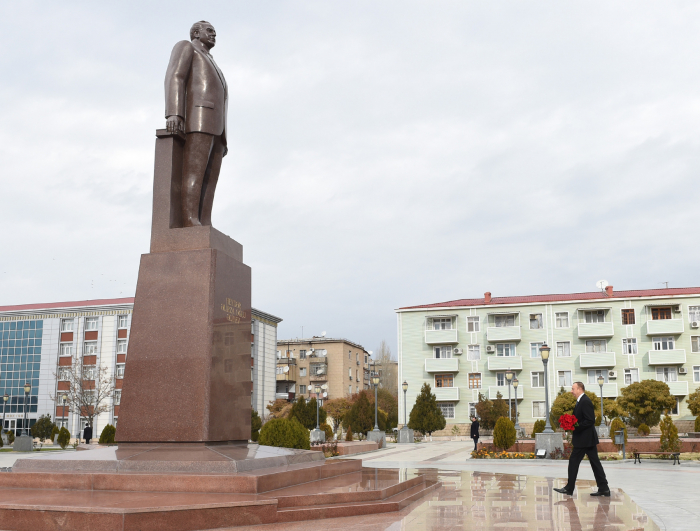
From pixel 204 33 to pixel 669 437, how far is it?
16852 millimetres

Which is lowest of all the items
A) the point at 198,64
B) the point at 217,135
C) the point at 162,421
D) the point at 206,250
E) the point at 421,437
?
the point at 421,437

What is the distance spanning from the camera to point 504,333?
47.5 m

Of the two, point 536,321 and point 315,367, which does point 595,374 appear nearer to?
point 536,321

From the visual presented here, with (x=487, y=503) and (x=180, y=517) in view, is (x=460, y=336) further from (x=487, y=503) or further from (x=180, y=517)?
(x=180, y=517)

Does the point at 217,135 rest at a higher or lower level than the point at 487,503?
higher

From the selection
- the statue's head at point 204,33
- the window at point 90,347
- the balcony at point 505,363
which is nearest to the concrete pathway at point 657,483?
the statue's head at point 204,33

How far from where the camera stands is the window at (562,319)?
47.1 meters

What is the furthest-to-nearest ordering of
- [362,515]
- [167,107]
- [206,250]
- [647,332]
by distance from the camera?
[647,332] < [167,107] < [206,250] < [362,515]

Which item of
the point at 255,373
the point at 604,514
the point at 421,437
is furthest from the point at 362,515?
the point at 255,373

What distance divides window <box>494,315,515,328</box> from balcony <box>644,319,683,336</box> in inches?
368

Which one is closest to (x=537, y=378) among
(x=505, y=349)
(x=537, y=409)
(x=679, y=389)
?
(x=537, y=409)

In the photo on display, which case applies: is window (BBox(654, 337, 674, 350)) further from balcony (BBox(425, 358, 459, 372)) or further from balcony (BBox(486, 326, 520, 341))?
balcony (BBox(425, 358, 459, 372))

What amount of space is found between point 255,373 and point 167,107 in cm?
5223

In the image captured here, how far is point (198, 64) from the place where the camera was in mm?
9414
